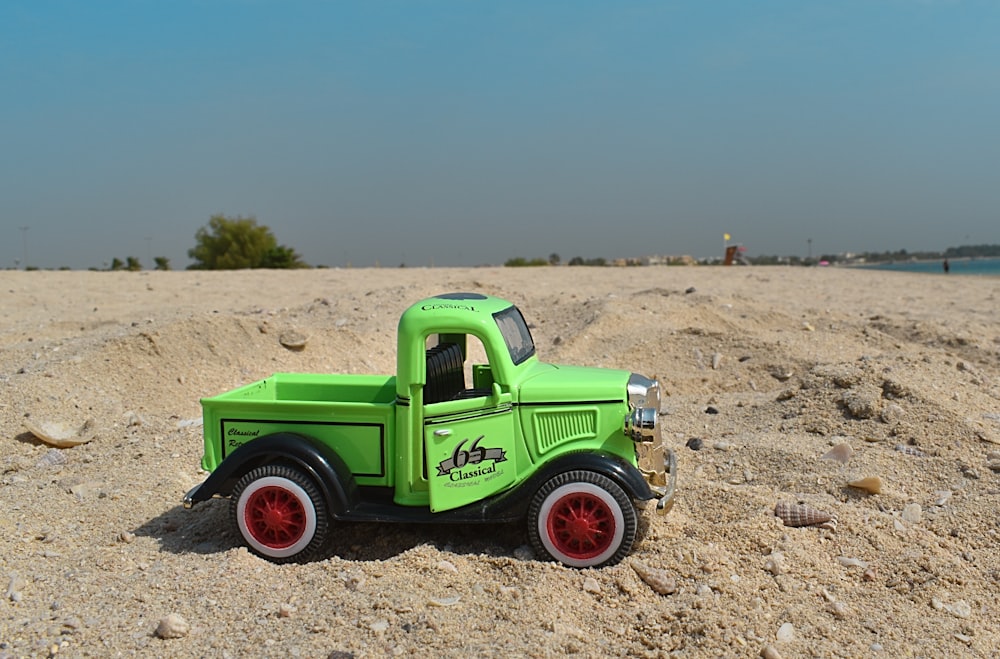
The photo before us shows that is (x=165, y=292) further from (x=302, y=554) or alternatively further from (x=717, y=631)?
(x=717, y=631)

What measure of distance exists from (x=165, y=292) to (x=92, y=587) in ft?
39.8

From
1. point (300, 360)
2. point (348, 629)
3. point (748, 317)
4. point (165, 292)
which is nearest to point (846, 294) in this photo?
point (748, 317)

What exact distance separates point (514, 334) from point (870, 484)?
2581 mm

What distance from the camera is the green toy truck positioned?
4.55m

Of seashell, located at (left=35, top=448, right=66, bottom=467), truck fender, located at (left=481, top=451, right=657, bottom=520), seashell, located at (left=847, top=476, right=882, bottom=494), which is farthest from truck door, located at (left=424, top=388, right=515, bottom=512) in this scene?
seashell, located at (left=35, top=448, right=66, bottom=467)

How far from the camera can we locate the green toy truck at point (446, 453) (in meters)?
4.55

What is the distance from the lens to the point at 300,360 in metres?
9.84

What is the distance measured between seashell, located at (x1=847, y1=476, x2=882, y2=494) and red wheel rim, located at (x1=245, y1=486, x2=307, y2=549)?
360 cm

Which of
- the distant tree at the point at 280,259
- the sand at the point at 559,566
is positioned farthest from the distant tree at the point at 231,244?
the sand at the point at 559,566

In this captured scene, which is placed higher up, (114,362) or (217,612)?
(114,362)

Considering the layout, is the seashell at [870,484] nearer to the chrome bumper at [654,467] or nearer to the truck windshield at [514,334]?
the chrome bumper at [654,467]

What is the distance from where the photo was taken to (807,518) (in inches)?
191

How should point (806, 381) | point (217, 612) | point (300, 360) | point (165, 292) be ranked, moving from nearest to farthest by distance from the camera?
point (217, 612), point (806, 381), point (300, 360), point (165, 292)

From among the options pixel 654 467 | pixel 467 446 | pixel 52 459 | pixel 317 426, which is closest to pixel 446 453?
pixel 467 446
